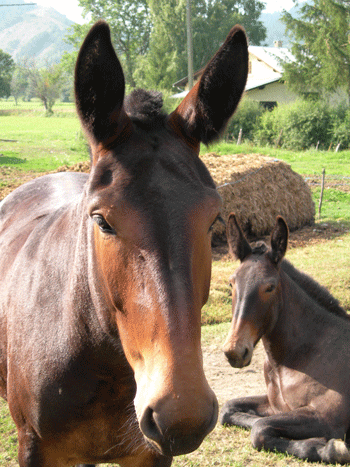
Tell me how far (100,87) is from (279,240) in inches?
112

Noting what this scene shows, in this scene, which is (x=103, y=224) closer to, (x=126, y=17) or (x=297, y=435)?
(x=297, y=435)

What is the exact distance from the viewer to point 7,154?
19.3 m

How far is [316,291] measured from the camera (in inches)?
174

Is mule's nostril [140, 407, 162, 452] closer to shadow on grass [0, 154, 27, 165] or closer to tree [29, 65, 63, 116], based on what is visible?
shadow on grass [0, 154, 27, 165]

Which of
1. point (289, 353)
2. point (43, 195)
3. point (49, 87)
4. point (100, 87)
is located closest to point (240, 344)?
point (289, 353)

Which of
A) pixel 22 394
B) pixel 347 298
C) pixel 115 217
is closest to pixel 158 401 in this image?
pixel 115 217

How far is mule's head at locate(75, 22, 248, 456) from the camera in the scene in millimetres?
1300

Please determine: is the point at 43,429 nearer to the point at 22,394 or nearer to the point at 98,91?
the point at 22,394

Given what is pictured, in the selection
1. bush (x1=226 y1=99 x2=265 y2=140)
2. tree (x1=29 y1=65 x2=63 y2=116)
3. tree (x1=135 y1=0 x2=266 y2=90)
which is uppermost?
tree (x1=135 y1=0 x2=266 y2=90)

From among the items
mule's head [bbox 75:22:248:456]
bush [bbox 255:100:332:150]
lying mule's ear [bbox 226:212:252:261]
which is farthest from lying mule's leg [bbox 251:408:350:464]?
bush [bbox 255:100:332:150]

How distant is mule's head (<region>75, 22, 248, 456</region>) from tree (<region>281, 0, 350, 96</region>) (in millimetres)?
29949

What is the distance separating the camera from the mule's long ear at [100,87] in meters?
1.63

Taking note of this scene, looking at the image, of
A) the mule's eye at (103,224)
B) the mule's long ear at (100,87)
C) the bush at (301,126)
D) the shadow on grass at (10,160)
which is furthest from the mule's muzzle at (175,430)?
the bush at (301,126)

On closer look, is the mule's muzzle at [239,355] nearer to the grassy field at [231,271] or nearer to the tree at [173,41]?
the grassy field at [231,271]
